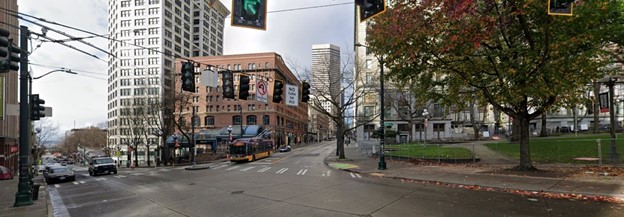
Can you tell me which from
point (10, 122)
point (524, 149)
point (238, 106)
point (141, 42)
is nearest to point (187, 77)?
point (524, 149)

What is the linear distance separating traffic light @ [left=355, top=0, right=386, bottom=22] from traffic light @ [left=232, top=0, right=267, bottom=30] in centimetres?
260

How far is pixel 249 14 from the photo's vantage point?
9.31 meters

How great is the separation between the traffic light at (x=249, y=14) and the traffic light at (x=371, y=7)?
2.60 metres

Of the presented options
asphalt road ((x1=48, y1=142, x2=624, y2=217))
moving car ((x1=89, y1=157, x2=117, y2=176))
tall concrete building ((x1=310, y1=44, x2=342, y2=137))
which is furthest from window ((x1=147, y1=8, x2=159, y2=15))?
asphalt road ((x1=48, y1=142, x2=624, y2=217))

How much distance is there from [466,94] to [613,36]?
6486mm

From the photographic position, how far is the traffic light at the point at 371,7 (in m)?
9.12

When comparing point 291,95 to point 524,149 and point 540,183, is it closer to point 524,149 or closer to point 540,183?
point 524,149

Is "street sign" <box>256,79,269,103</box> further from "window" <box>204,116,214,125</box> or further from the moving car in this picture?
→ "window" <box>204,116,214,125</box>

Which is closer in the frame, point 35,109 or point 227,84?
point 35,109

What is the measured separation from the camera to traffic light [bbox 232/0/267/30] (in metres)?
9.14

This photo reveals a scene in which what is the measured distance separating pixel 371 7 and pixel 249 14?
3.29m

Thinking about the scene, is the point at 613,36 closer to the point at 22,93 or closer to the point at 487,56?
the point at 487,56

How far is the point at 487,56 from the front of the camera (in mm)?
15461

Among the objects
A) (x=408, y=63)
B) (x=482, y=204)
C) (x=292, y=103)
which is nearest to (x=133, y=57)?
(x=292, y=103)
